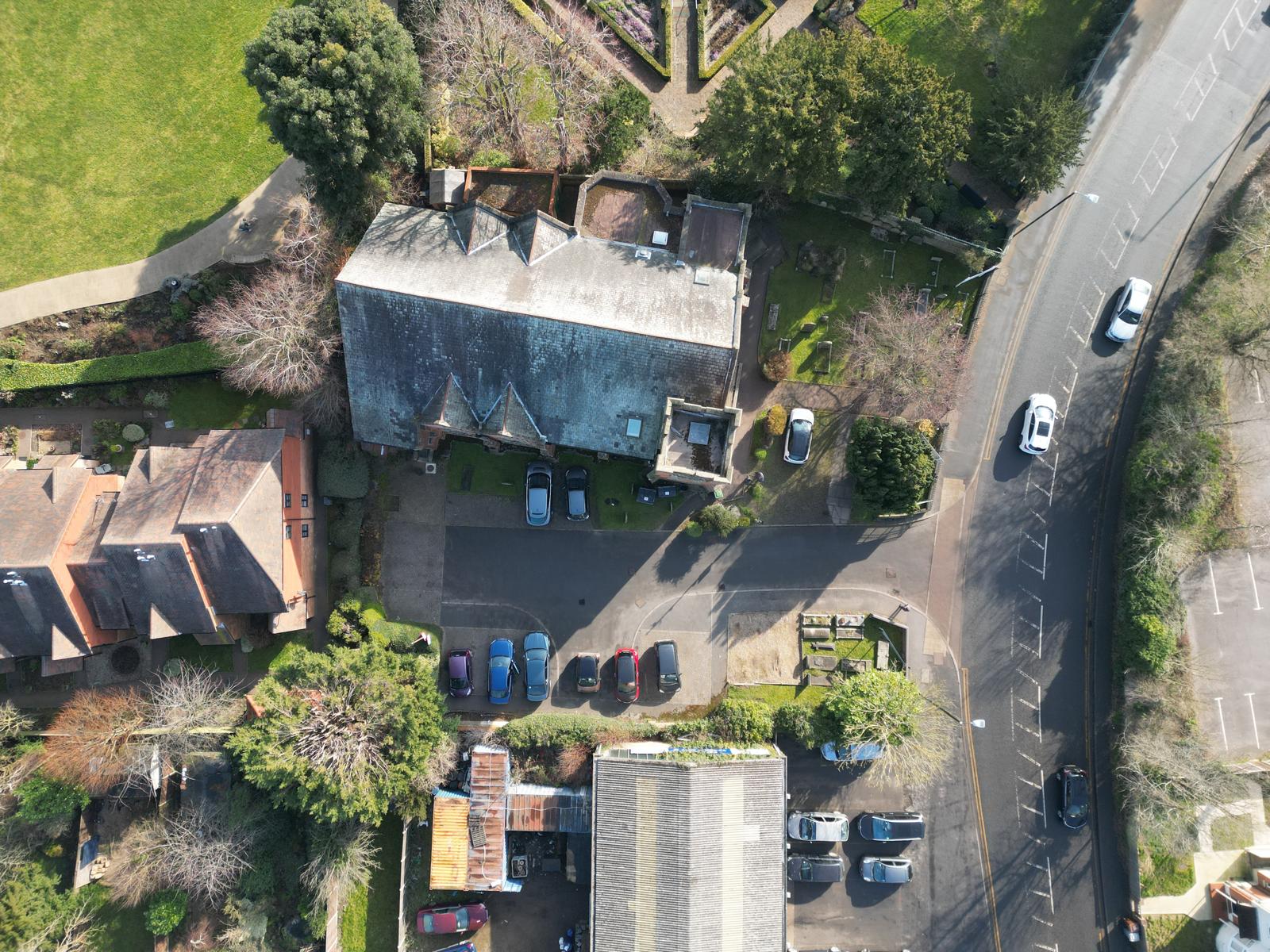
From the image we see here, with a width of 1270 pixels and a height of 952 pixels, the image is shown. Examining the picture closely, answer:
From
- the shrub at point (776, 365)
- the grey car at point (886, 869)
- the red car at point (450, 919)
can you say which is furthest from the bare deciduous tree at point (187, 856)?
the shrub at point (776, 365)

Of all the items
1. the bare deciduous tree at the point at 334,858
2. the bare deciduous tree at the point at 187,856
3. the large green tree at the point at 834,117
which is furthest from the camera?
the bare deciduous tree at the point at 334,858

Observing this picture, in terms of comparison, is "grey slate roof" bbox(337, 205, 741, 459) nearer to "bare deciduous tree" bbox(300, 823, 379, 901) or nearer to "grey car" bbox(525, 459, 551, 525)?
"grey car" bbox(525, 459, 551, 525)

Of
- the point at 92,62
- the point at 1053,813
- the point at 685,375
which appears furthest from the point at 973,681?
the point at 92,62

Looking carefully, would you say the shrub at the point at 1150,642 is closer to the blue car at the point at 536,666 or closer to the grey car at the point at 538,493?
the blue car at the point at 536,666

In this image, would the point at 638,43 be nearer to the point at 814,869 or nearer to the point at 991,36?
the point at 991,36

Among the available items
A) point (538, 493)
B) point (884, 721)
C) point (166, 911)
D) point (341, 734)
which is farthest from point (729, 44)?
point (166, 911)

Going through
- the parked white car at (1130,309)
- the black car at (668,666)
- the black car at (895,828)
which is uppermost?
the parked white car at (1130,309)
